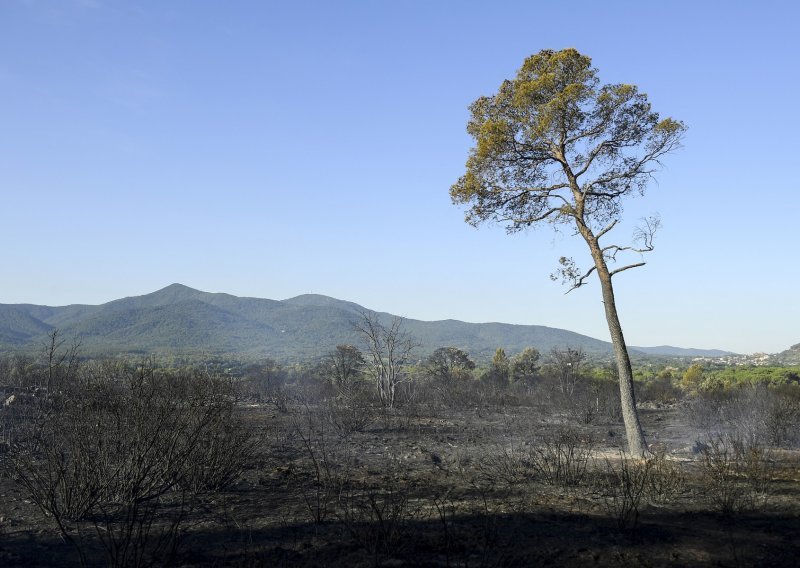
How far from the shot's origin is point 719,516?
573cm

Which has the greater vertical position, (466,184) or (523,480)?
(466,184)

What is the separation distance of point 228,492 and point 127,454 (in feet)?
5.18

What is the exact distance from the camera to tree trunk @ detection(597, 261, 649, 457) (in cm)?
1109

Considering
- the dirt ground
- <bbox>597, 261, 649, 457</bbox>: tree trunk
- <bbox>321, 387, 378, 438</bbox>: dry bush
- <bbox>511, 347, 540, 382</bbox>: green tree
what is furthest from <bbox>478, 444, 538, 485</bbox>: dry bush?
<bbox>511, 347, 540, 382</bbox>: green tree

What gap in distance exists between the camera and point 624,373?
453 inches

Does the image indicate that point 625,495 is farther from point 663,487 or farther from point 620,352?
point 620,352

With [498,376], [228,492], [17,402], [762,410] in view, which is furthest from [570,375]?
[228,492]

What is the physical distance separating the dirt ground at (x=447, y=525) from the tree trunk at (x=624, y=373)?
5.72ft

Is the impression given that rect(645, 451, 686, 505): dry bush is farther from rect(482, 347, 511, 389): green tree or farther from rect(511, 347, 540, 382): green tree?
rect(511, 347, 540, 382): green tree

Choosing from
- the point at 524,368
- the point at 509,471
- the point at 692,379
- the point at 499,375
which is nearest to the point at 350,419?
the point at 509,471

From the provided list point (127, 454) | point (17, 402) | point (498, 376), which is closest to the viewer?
point (127, 454)

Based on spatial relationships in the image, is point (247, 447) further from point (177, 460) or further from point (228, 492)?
point (177, 460)

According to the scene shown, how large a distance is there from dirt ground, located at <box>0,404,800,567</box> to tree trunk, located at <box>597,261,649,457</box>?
1745 mm

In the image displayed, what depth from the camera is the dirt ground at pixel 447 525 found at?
14.8ft
